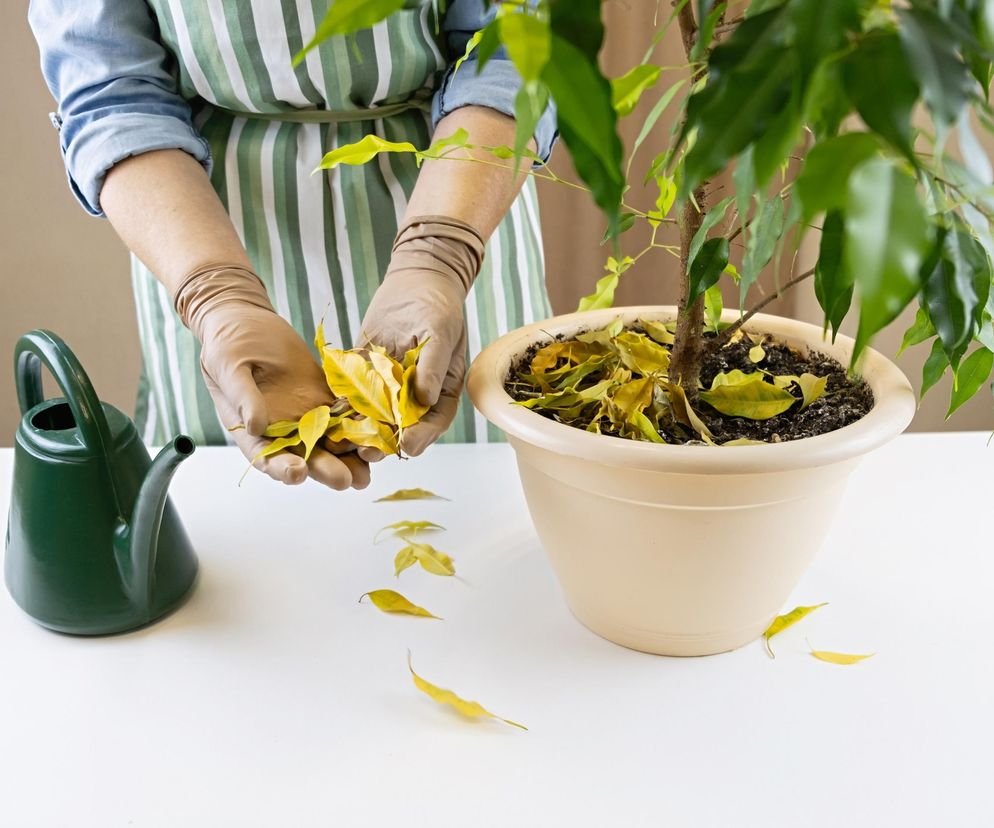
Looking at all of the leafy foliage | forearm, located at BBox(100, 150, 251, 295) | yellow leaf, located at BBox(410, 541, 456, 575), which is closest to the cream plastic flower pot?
yellow leaf, located at BBox(410, 541, 456, 575)

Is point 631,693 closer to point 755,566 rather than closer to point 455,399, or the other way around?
point 755,566

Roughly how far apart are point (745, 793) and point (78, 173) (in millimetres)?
828

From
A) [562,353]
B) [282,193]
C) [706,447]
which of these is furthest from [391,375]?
[282,193]

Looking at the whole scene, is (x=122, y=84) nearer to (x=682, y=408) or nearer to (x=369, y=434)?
(x=369, y=434)

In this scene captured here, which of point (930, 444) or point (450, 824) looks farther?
point (930, 444)

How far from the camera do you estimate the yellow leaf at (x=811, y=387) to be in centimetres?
62

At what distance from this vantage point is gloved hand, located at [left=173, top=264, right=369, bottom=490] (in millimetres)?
641

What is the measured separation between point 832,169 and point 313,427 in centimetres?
45

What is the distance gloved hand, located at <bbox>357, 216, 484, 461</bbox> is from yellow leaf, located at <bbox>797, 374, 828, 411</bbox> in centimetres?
25

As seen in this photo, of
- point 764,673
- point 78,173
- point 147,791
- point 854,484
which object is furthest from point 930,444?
point 78,173

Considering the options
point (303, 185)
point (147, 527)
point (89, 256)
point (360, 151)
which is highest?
point (360, 151)

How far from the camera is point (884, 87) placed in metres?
0.26

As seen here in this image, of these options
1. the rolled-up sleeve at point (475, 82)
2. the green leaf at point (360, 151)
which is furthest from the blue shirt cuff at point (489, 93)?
the green leaf at point (360, 151)

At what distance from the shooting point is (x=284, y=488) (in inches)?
33.4
